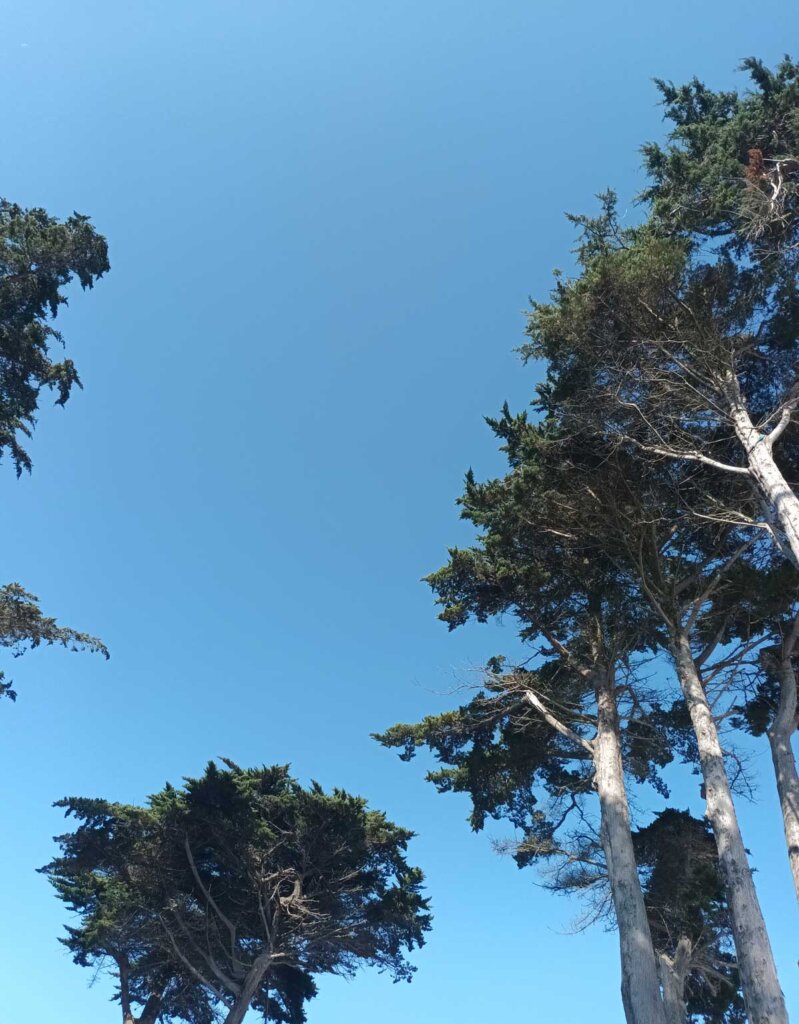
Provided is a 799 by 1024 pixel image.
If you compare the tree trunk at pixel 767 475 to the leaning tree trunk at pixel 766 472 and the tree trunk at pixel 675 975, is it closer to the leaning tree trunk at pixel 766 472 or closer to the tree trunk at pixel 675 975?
the leaning tree trunk at pixel 766 472

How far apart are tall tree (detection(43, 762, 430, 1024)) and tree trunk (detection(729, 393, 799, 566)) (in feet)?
51.5

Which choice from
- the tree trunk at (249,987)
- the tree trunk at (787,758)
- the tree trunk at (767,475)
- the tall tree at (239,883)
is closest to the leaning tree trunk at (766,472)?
the tree trunk at (767,475)

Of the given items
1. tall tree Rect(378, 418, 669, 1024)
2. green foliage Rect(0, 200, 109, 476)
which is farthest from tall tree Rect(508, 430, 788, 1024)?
green foliage Rect(0, 200, 109, 476)

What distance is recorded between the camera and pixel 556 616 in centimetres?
1509

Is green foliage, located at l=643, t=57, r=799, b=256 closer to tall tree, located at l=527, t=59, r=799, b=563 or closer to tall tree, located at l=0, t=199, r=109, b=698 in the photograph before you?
tall tree, located at l=527, t=59, r=799, b=563

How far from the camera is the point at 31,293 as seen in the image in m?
15.8

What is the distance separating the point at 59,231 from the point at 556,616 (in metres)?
14.5

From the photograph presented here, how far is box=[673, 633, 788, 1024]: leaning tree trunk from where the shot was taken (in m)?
8.59

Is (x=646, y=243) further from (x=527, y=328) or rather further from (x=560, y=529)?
(x=560, y=529)

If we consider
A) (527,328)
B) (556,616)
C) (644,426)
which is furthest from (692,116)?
(556,616)

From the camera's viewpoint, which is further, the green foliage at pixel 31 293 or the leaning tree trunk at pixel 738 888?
the green foliage at pixel 31 293

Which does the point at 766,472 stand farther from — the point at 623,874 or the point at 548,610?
the point at 623,874

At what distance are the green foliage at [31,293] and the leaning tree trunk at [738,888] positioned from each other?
50.3ft

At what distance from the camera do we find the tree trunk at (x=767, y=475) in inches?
392
